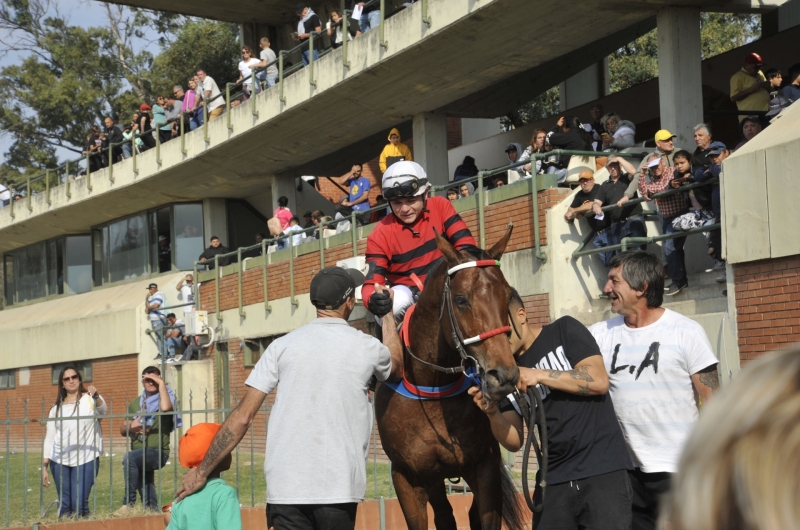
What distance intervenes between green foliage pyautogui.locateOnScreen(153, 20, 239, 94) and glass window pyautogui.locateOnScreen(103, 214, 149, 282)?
10.4 metres

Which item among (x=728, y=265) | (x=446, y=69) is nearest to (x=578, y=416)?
(x=728, y=265)

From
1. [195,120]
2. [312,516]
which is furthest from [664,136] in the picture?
[195,120]

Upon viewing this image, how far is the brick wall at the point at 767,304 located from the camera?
1018cm

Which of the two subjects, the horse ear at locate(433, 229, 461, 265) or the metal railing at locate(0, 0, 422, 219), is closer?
the horse ear at locate(433, 229, 461, 265)

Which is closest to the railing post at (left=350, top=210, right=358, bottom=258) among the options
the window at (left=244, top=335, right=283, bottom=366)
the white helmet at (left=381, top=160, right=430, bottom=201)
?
the window at (left=244, top=335, right=283, bottom=366)

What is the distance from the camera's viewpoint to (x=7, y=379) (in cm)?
3631

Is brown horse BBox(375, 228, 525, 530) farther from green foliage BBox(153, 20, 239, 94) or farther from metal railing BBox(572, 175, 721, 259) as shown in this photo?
green foliage BBox(153, 20, 239, 94)

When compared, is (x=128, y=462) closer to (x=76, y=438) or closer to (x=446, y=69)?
(x=76, y=438)

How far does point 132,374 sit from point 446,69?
1546 cm

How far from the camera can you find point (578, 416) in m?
5.25

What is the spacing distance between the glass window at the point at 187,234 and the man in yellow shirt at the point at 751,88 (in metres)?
19.8

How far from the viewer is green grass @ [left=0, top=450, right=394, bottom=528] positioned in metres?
10.9

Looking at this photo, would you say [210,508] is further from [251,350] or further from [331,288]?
[251,350]

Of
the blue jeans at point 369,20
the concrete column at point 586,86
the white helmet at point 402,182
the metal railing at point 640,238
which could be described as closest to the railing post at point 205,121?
the blue jeans at point 369,20
